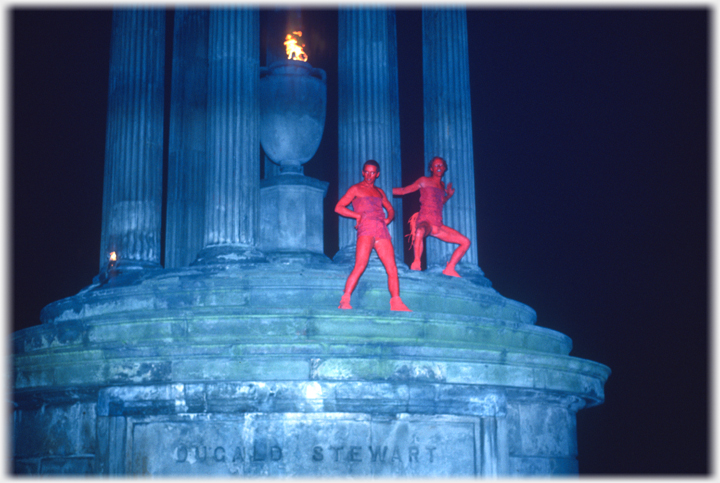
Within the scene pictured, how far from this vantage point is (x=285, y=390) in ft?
59.2

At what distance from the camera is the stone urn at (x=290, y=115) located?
27547mm

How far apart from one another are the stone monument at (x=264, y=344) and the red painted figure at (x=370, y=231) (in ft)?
2.64

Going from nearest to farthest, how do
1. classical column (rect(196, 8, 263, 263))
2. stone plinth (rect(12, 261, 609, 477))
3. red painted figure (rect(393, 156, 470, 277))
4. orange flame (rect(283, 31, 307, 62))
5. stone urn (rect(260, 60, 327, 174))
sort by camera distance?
stone plinth (rect(12, 261, 609, 477))
classical column (rect(196, 8, 263, 263))
red painted figure (rect(393, 156, 470, 277))
stone urn (rect(260, 60, 327, 174))
orange flame (rect(283, 31, 307, 62))

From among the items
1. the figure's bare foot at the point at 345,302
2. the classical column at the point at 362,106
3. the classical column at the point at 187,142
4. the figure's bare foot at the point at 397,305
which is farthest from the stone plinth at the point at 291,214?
the figure's bare foot at the point at 345,302

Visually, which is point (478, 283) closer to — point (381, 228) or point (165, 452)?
point (381, 228)

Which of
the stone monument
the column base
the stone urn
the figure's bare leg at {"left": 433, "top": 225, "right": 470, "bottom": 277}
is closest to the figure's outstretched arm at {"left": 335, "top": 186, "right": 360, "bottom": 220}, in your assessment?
the stone monument

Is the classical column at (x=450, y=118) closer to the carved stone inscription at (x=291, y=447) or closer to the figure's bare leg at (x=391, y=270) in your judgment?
the figure's bare leg at (x=391, y=270)

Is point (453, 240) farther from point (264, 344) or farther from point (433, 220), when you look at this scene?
point (264, 344)

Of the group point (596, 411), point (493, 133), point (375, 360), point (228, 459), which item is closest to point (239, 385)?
point (228, 459)

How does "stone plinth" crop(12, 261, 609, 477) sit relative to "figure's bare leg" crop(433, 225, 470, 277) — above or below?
below

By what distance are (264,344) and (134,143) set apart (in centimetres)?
1167

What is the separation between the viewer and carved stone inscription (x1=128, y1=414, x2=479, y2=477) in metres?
17.7

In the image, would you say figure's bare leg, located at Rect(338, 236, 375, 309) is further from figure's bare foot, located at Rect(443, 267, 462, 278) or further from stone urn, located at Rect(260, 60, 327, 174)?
stone urn, located at Rect(260, 60, 327, 174)

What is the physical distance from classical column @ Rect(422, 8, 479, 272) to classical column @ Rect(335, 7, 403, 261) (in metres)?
1.66
